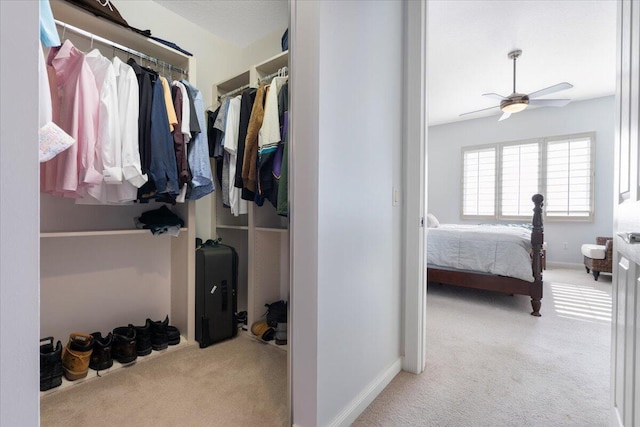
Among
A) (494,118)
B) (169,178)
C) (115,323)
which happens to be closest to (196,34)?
(169,178)

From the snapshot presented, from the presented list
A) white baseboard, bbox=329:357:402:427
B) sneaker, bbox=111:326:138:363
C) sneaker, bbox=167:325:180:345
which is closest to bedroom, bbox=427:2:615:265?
white baseboard, bbox=329:357:402:427

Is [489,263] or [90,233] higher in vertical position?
[90,233]

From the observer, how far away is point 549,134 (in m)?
4.86

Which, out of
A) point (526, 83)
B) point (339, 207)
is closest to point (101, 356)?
point (339, 207)

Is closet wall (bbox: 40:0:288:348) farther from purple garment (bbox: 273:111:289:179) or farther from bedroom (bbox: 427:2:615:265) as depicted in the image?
bedroom (bbox: 427:2:615:265)

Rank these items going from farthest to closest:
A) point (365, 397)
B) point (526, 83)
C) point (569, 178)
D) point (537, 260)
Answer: point (569, 178), point (526, 83), point (537, 260), point (365, 397)

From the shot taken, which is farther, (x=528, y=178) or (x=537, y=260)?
(x=528, y=178)

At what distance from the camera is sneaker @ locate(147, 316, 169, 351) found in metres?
1.83

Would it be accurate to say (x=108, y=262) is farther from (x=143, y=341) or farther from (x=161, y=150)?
(x=161, y=150)

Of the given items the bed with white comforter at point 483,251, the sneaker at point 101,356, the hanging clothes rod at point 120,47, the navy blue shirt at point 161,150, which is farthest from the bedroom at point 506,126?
the hanging clothes rod at point 120,47

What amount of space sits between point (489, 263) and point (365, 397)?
2.14 meters

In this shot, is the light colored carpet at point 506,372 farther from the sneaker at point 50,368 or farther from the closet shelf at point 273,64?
the closet shelf at point 273,64

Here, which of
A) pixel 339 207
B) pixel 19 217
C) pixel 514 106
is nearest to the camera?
pixel 19 217

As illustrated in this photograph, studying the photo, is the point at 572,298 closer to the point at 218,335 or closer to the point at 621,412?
the point at 621,412
